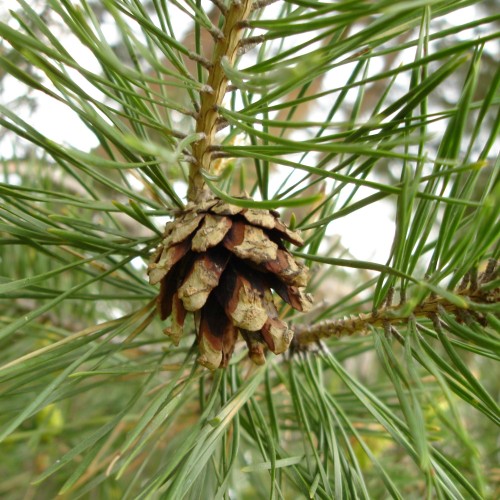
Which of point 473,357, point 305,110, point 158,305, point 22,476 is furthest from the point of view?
point 305,110

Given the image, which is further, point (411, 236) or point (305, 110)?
point (305, 110)

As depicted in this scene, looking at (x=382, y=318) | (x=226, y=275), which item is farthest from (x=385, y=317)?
(x=226, y=275)

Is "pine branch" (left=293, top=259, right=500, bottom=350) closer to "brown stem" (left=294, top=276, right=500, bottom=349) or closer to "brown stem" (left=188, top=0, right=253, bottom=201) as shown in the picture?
"brown stem" (left=294, top=276, right=500, bottom=349)

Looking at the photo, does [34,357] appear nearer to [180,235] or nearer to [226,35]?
[180,235]

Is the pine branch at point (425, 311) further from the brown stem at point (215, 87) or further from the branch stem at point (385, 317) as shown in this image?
the brown stem at point (215, 87)

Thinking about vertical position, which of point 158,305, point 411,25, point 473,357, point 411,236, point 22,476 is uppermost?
point 411,25

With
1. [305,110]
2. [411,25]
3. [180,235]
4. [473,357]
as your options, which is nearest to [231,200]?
[180,235]

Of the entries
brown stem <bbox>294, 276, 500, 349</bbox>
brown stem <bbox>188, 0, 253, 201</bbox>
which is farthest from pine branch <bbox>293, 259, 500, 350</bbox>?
brown stem <bbox>188, 0, 253, 201</bbox>
